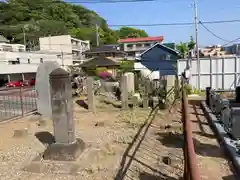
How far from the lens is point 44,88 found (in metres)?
8.71

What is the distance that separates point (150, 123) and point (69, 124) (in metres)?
2.95

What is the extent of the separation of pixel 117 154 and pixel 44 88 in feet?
16.0

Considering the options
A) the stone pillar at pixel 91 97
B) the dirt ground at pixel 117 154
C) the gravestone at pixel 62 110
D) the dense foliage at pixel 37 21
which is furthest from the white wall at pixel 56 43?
the gravestone at pixel 62 110

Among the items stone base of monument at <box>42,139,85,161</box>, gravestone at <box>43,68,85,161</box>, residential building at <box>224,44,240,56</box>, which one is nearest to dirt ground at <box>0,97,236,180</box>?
stone base of monument at <box>42,139,85,161</box>

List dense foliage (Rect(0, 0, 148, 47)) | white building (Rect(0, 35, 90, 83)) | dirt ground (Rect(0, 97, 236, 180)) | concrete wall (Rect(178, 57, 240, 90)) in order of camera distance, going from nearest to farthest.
Result: dirt ground (Rect(0, 97, 236, 180)) < concrete wall (Rect(178, 57, 240, 90)) < white building (Rect(0, 35, 90, 83)) < dense foliage (Rect(0, 0, 148, 47))

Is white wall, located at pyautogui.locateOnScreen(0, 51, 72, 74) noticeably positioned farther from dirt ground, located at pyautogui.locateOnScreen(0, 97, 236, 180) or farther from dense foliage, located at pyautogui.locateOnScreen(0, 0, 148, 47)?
dirt ground, located at pyautogui.locateOnScreen(0, 97, 236, 180)

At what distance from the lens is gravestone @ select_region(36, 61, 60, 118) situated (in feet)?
27.9

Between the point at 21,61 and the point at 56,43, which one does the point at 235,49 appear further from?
the point at 56,43

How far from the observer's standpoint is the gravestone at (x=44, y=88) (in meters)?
8.52

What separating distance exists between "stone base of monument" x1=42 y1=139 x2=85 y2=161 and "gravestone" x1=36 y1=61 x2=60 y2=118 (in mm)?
4186

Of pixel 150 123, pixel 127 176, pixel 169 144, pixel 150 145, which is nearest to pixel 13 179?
pixel 127 176

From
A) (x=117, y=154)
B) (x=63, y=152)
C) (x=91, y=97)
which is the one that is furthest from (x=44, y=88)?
(x=117, y=154)

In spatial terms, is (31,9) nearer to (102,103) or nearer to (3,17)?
(3,17)

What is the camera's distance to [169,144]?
5.29 m
